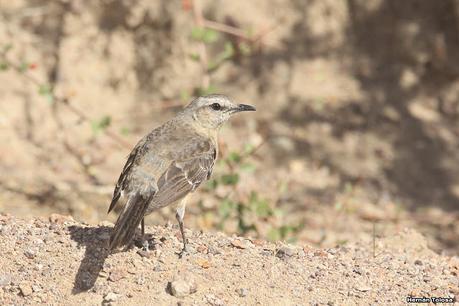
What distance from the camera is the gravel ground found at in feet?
18.9

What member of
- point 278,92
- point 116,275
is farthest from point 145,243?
point 278,92

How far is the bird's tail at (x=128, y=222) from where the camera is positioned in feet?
18.9

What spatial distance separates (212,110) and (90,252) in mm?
2098

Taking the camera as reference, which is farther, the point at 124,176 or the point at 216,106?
the point at 216,106

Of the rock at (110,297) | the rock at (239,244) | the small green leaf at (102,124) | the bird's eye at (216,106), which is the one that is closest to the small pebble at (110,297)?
the rock at (110,297)

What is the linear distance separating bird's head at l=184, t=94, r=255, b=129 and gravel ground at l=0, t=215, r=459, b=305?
4.02ft

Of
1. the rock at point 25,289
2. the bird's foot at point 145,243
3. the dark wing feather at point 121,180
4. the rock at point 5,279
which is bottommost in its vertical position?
the rock at point 25,289

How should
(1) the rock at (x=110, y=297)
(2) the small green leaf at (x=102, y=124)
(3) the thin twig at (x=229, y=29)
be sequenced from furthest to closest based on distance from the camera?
(3) the thin twig at (x=229, y=29) → (2) the small green leaf at (x=102, y=124) → (1) the rock at (x=110, y=297)

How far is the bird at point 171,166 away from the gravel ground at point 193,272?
273 mm

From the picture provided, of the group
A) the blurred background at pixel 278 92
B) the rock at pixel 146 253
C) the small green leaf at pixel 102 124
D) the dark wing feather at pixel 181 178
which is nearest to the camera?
the rock at pixel 146 253

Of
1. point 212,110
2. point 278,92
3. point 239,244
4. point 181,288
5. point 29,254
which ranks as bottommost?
point 181,288

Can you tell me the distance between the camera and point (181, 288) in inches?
224

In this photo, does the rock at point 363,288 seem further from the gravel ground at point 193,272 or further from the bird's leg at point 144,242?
the bird's leg at point 144,242

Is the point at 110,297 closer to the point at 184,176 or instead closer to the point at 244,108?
the point at 184,176
